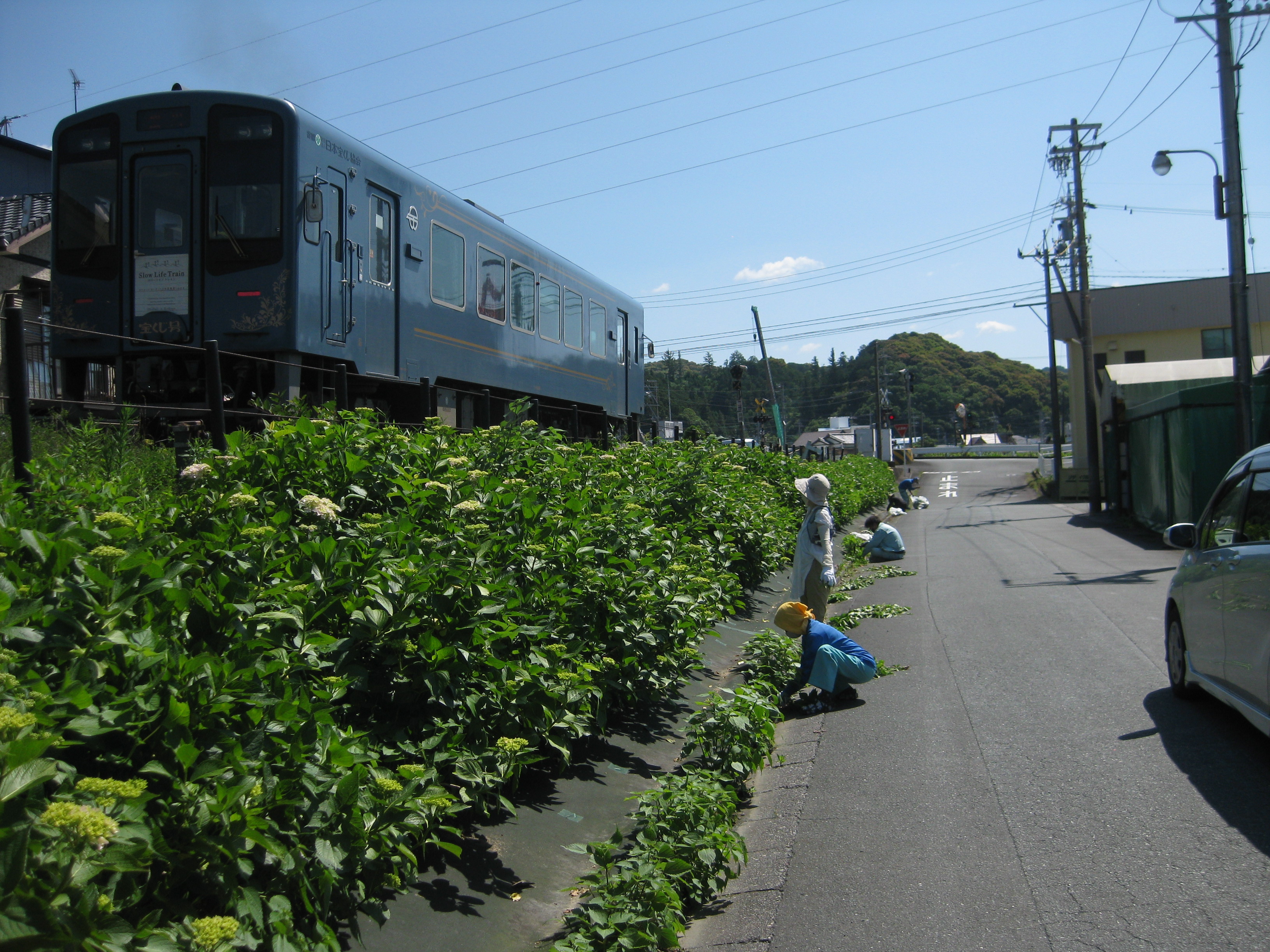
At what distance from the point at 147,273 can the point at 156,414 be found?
5.25 ft

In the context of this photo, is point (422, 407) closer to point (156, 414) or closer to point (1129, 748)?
point (156, 414)

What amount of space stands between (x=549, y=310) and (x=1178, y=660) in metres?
11.0

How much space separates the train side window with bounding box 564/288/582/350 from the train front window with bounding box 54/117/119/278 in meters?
7.64

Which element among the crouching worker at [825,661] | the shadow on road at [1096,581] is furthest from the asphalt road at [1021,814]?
the shadow on road at [1096,581]

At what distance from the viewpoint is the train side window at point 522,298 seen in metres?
14.1

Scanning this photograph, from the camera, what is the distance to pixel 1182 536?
657 centimetres

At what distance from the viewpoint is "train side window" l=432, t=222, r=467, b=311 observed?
1185 cm

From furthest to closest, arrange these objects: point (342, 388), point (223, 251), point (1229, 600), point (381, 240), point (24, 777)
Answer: point (381, 240), point (223, 251), point (342, 388), point (1229, 600), point (24, 777)

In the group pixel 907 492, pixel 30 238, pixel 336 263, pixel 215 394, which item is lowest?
pixel 907 492

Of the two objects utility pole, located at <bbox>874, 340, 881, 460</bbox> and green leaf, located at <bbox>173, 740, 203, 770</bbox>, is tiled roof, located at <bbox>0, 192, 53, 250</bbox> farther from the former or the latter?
utility pole, located at <bbox>874, 340, 881, 460</bbox>

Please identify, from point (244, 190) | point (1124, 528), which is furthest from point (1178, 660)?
point (1124, 528)

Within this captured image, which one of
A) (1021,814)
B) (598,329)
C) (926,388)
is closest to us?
(1021,814)

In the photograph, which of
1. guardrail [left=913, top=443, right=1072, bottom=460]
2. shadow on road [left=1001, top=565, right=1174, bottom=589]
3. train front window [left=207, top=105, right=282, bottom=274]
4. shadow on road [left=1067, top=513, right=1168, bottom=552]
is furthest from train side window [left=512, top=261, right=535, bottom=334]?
guardrail [left=913, top=443, right=1072, bottom=460]

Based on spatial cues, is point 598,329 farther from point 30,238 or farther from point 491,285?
point 30,238
